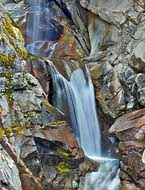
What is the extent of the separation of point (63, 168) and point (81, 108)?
8.99 ft

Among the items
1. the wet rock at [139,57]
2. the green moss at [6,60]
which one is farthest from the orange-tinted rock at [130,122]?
the green moss at [6,60]

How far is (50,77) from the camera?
12266 mm

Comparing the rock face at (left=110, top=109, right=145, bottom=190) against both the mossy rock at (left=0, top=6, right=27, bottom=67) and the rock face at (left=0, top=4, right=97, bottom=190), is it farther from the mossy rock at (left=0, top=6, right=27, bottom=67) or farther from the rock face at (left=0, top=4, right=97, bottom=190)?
the mossy rock at (left=0, top=6, right=27, bottom=67)

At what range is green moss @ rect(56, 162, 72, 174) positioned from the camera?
9.88 metres

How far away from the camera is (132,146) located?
10000 millimetres

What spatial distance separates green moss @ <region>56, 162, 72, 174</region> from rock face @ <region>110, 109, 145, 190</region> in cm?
130

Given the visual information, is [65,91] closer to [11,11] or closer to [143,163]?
[143,163]

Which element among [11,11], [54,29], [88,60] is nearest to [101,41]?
[88,60]

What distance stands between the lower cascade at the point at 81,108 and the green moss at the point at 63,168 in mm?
980

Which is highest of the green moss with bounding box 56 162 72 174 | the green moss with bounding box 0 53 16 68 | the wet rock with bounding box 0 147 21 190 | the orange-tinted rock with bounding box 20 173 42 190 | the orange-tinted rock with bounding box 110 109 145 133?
the green moss with bounding box 0 53 16 68

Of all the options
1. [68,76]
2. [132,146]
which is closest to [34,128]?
[132,146]

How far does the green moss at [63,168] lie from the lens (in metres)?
9.88

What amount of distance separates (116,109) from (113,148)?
140 centimetres

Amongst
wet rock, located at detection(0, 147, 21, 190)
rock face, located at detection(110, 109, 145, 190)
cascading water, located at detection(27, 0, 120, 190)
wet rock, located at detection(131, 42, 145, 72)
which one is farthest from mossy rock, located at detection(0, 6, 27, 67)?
wet rock, located at detection(131, 42, 145, 72)
